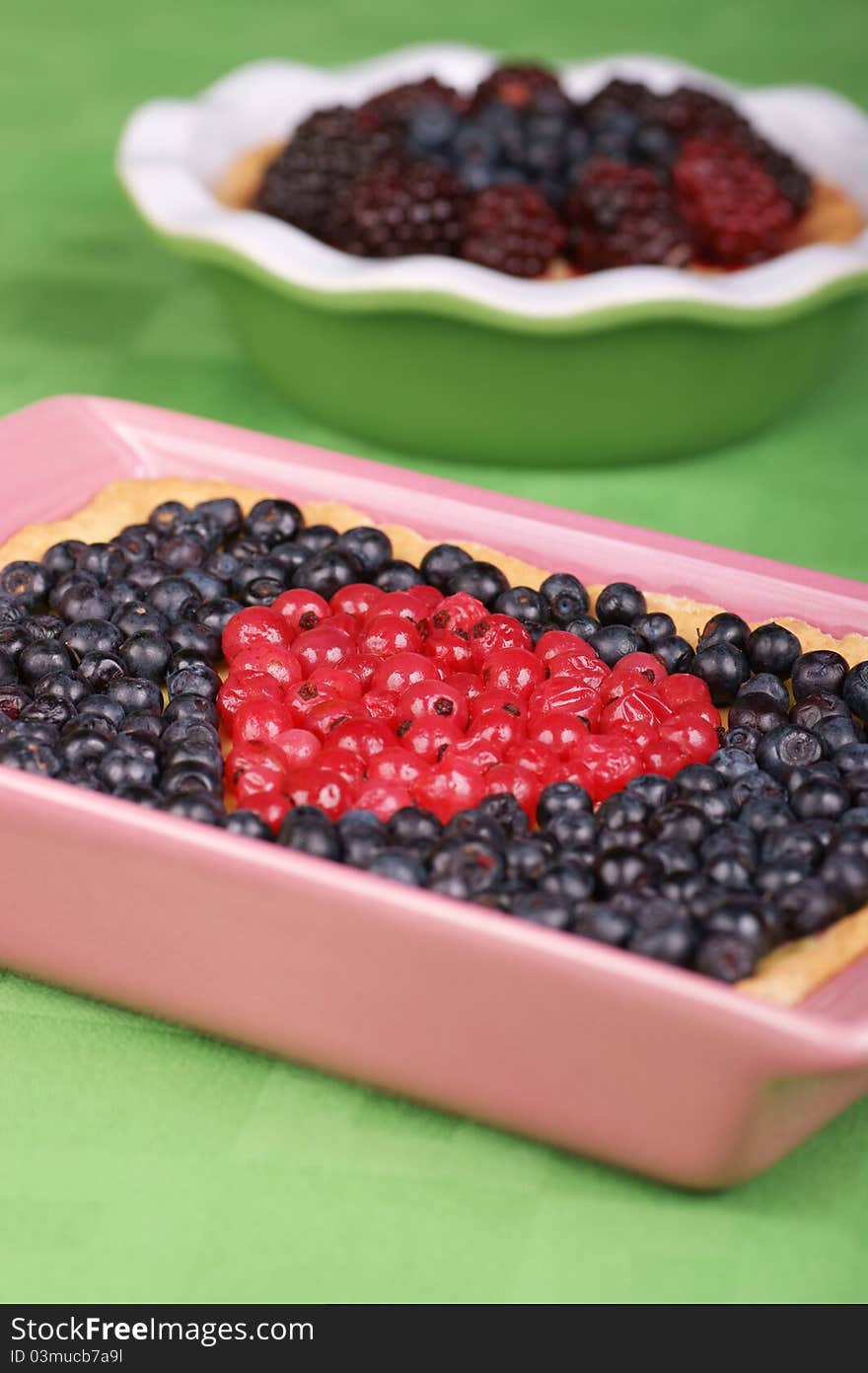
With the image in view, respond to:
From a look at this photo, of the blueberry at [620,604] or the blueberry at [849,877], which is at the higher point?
the blueberry at [849,877]

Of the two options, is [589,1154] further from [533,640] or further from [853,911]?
[533,640]

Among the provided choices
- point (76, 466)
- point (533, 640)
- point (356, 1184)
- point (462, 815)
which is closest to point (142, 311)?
point (76, 466)

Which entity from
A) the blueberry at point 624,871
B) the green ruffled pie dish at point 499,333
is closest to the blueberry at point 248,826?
the blueberry at point 624,871

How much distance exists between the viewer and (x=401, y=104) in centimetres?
269

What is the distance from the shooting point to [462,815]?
4.70 ft

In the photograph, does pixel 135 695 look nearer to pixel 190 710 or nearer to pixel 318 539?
pixel 190 710

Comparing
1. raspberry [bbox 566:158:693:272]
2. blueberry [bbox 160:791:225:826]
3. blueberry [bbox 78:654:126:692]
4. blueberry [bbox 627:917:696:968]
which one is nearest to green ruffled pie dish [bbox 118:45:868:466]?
raspberry [bbox 566:158:693:272]

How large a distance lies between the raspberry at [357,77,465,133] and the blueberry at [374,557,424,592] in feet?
3.50

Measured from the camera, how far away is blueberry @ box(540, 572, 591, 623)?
1.78 meters

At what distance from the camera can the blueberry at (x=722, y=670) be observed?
5.47 ft

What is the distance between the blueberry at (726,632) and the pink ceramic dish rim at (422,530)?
0.06m

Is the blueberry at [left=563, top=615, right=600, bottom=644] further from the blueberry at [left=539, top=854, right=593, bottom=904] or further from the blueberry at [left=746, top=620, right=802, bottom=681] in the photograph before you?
the blueberry at [left=539, top=854, right=593, bottom=904]

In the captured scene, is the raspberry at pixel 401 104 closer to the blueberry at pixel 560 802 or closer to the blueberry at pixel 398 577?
the blueberry at pixel 398 577

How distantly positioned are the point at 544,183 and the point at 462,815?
1.46 metres
